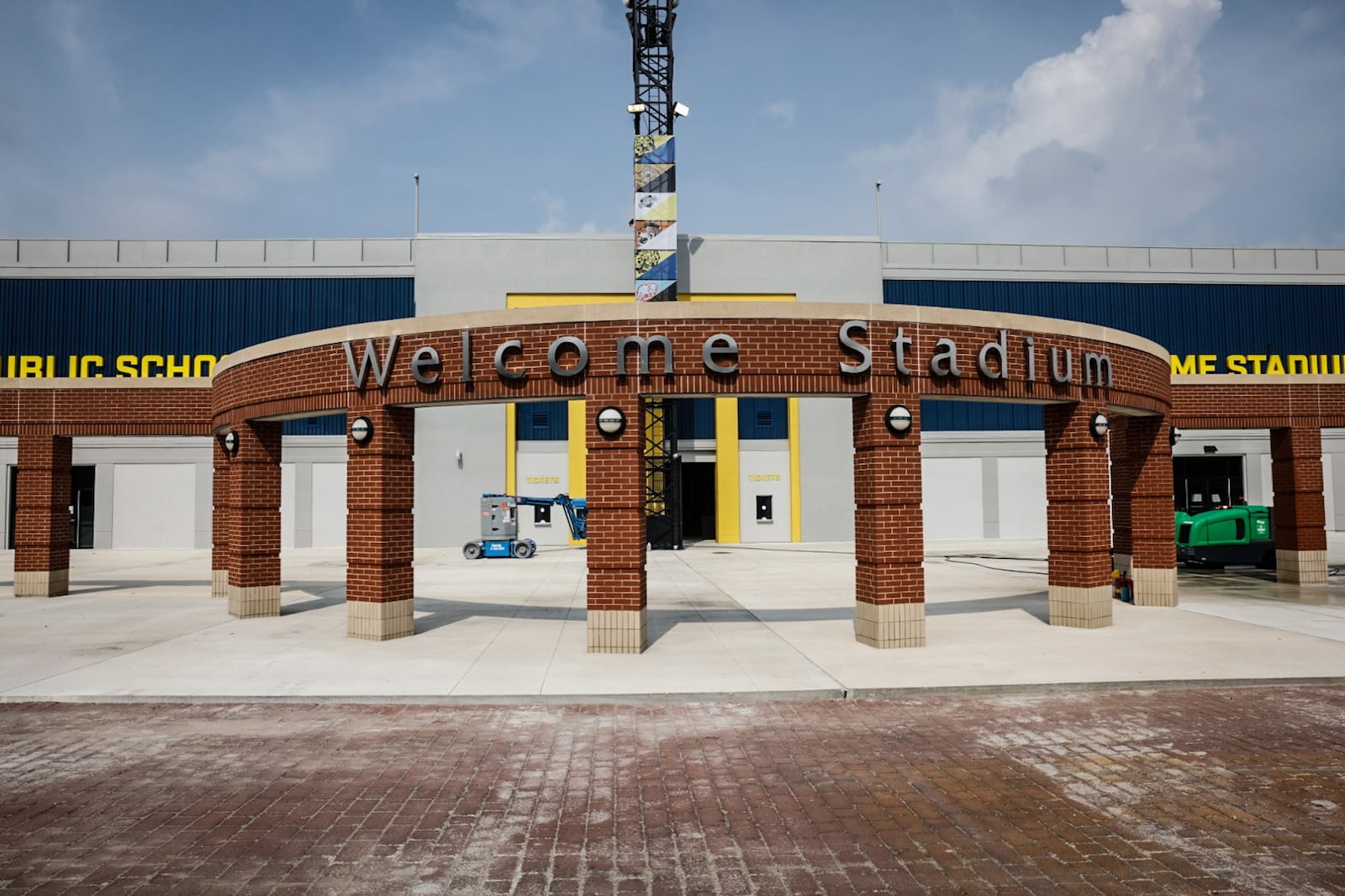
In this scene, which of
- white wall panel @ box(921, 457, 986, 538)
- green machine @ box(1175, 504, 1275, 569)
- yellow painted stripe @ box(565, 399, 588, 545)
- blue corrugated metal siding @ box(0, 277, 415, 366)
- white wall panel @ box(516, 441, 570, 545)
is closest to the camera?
green machine @ box(1175, 504, 1275, 569)

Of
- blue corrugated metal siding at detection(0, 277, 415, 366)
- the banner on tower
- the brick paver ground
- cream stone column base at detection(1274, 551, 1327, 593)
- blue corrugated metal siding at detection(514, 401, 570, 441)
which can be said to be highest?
the banner on tower

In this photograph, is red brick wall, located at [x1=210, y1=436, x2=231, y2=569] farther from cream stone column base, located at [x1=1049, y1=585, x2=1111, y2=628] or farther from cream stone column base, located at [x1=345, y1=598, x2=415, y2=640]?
cream stone column base, located at [x1=1049, y1=585, x2=1111, y2=628]

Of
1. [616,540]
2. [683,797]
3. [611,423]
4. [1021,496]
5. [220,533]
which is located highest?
[611,423]

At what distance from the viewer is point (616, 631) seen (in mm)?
12625

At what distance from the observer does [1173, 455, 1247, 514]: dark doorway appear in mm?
45312

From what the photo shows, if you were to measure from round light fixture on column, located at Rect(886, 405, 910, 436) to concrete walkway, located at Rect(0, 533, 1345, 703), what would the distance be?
3213mm

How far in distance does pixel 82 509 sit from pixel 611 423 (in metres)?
40.0

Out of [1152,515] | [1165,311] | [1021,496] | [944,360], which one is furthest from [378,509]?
[1165,311]

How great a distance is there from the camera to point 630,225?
137 ft

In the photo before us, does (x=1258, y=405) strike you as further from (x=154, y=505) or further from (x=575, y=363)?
(x=154, y=505)

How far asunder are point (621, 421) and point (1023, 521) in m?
36.6

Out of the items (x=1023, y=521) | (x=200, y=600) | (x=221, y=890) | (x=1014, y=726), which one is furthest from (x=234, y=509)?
(x=1023, y=521)

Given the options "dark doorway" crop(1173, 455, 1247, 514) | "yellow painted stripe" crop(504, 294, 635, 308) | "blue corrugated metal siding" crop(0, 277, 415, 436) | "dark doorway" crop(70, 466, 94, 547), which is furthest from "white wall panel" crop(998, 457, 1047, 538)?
"dark doorway" crop(70, 466, 94, 547)

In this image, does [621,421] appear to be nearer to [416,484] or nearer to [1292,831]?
[1292,831]
